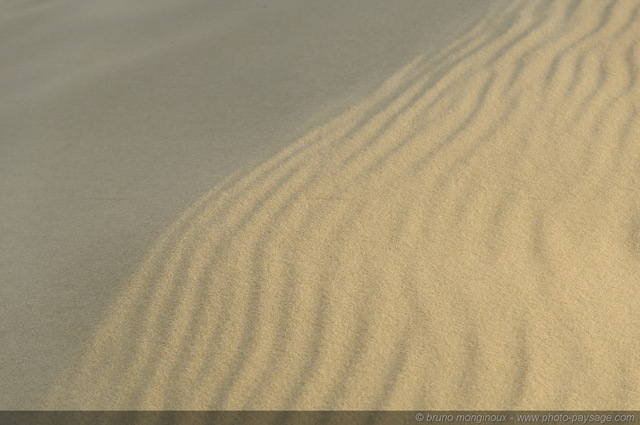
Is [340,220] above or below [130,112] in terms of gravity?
below

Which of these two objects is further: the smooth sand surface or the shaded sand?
the shaded sand

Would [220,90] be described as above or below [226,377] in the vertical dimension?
above

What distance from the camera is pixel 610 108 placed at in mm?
3922

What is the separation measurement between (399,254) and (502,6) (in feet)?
9.00

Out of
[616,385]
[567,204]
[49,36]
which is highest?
[49,36]

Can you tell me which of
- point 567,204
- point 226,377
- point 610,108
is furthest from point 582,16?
point 226,377

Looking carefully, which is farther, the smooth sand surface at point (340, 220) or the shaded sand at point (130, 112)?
the shaded sand at point (130, 112)

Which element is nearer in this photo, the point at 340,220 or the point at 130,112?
the point at 340,220

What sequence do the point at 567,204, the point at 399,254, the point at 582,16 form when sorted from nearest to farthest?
1. the point at 399,254
2. the point at 567,204
3. the point at 582,16

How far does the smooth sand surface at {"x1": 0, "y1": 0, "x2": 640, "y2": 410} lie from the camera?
2494 millimetres

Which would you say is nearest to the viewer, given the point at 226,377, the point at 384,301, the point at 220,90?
the point at 226,377

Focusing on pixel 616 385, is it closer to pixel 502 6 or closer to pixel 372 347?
pixel 372 347

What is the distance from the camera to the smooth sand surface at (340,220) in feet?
8.18

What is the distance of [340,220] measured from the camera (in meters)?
3.06
